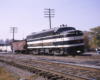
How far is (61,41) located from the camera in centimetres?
1583

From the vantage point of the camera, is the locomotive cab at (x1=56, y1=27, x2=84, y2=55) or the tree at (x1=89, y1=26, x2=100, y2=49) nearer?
the locomotive cab at (x1=56, y1=27, x2=84, y2=55)

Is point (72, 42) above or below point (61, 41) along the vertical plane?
below

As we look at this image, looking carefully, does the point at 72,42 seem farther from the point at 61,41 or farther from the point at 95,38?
the point at 95,38

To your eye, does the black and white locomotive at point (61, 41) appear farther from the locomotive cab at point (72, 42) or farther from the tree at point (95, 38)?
the tree at point (95, 38)

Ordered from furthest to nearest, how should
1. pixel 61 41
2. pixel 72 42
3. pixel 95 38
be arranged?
pixel 95 38 → pixel 61 41 → pixel 72 42

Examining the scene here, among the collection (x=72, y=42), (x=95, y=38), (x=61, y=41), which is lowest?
(x=72, y=42)

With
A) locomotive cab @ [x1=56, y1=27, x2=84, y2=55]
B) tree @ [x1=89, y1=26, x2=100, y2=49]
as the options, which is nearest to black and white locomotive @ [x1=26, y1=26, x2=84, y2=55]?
locomotive cab @ [x1=56, y1=27, x2=84, y2=55]

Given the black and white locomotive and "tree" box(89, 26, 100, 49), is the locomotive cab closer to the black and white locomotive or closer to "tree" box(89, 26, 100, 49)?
the black and white locomotive

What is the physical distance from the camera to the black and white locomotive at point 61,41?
1503 centimetres

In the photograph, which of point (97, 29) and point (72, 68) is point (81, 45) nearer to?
point (72, 68)

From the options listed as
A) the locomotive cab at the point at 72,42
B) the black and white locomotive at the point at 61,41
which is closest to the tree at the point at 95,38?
the black and white locomotive at the point at 61,41

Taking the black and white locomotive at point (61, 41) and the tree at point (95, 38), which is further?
the tree at point (95, 38)

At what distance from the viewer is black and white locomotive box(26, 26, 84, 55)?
15027mm

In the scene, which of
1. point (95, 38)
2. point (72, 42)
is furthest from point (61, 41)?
point (95, 38)
